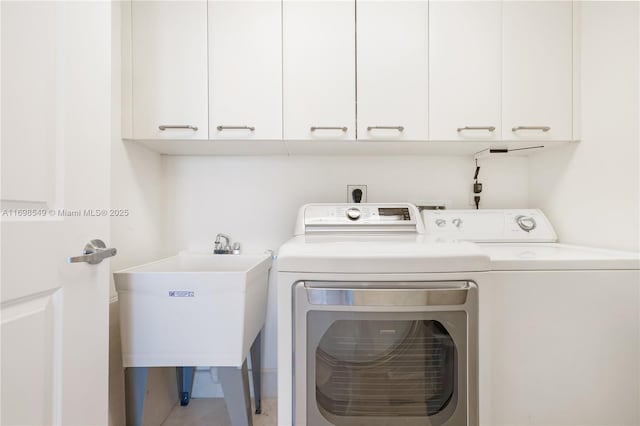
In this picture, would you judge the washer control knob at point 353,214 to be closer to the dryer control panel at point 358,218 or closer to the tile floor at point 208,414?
the dryer control panel at point 358,218

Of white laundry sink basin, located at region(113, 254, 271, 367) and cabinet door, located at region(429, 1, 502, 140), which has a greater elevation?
cabinet door, located at region(429, 1, 502, 140)

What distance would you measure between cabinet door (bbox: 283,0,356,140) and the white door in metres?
0.68

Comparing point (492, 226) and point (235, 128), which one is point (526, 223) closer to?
point (492, 226)

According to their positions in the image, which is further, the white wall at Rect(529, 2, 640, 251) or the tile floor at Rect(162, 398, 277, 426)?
the tile floor at Rect(162, 398, 277, 426)

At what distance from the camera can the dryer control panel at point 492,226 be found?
1.49 metres

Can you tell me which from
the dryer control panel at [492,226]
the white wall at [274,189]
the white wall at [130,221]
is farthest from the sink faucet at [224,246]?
the dryer control panel at [492,226]

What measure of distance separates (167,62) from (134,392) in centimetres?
139

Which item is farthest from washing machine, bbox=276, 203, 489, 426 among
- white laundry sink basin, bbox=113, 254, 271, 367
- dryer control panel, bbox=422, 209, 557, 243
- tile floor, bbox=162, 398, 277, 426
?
tile floor, bbox=162, 398, 277, 426

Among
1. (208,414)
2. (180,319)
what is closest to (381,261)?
(180,319)

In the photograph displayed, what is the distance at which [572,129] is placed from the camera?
4.51ft

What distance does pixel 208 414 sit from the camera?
4.96ft

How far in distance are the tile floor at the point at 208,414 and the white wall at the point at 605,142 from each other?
5.68 ft

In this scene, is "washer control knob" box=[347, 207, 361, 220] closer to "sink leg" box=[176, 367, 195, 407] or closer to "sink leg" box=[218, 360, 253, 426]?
"sink leg" box=[218, 360, 253, 426]

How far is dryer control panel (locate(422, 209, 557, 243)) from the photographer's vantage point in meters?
1.49
